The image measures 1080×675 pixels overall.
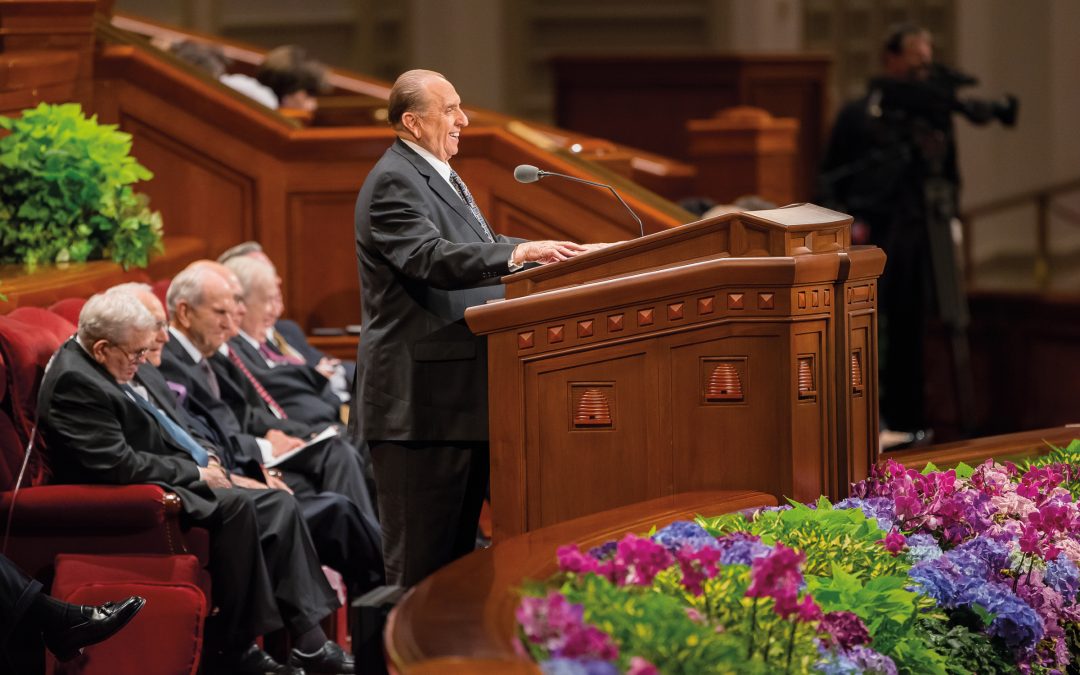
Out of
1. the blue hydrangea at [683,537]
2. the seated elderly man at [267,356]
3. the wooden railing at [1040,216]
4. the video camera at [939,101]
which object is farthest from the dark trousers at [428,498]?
the wooden railing at [1040,216]

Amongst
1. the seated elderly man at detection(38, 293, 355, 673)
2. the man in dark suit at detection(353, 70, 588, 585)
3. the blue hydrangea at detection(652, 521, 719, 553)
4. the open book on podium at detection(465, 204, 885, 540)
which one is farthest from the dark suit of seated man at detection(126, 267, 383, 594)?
the blue hydrangea at detection(652, 521, 719, 553)

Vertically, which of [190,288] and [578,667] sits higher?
[190,288]

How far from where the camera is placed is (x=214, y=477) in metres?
4.21

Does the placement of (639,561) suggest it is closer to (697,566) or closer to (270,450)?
(697,566)

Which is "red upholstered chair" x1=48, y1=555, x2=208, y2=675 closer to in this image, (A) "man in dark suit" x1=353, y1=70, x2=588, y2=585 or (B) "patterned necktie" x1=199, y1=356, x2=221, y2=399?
(A) "man in dark suit" x1=353, y1=70, x2=588, y2=585

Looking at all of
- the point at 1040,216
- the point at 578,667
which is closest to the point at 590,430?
the point at 578,667

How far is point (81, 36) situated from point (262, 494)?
240cm

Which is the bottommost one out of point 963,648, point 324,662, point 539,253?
point 324,662

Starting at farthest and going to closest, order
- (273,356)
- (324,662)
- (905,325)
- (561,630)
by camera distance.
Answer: (905,325), (273,356), (324,662), (561,630)

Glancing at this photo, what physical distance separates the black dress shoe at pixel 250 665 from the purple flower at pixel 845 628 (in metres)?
1.94

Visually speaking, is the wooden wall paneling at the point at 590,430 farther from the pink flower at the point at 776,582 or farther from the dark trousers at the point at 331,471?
the dark trousers at the point at 331,471

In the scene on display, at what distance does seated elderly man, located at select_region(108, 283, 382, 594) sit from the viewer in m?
4.36

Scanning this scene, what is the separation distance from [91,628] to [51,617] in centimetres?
9

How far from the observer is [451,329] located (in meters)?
3.35
